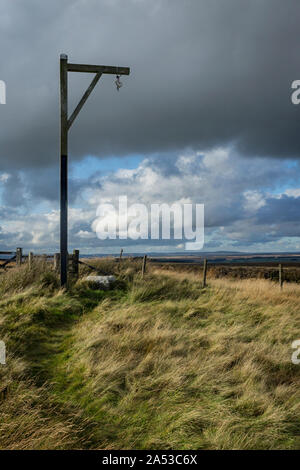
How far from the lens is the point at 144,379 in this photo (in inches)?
185

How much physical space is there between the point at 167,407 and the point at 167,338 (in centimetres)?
224

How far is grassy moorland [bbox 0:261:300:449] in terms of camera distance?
11.5 ft

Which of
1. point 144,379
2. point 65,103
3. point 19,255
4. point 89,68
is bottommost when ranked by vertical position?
point 144,379

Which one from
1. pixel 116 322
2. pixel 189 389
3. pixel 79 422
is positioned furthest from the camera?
pixel 116 322

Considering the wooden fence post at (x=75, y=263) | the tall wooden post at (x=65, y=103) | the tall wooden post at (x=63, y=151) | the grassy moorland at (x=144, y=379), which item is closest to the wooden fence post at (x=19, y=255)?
the wooden fence post at (x=75, y=263)

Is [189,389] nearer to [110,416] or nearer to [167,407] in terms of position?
[167,407]

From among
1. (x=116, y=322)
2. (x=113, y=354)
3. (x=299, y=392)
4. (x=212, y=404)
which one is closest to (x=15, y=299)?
(x=116, y=322)

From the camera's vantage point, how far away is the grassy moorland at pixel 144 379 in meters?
3.52

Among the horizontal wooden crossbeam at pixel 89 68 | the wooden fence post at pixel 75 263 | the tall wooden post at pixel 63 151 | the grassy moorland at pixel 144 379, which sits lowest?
the grassy moorland at pixel 144 379

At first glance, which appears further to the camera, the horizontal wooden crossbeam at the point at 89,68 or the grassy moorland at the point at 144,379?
the horizontal wooden crossbeam at the point at 89,68

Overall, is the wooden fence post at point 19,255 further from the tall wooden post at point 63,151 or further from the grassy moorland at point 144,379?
the grassy moorland at point 144,379

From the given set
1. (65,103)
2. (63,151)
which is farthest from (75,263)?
(65,103)

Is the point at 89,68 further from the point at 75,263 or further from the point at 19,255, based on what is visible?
the point at 19,255

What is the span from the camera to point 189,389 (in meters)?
4.54
